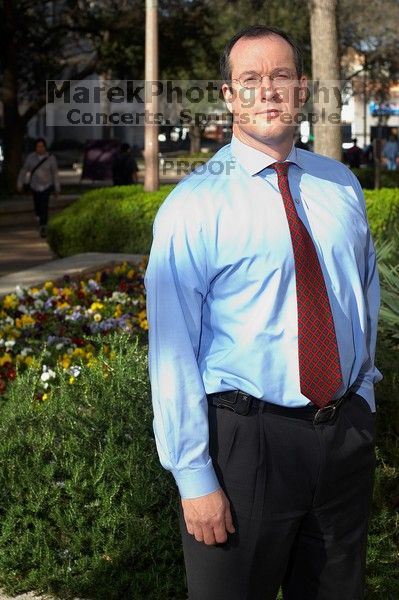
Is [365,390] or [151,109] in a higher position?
[151,109]

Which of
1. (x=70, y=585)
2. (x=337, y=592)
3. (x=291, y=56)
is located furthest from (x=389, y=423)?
(x=291, y=56)

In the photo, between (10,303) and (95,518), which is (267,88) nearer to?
(95,518)

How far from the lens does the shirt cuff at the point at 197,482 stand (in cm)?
246

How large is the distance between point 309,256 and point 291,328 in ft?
0.56

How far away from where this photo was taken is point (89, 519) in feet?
12.9

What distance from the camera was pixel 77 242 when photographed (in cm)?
1412

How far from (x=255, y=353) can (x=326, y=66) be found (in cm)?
1080

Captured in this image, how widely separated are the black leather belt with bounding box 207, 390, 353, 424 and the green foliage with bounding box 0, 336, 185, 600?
1.41 metres

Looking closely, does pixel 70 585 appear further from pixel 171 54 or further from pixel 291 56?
pixel 171 54

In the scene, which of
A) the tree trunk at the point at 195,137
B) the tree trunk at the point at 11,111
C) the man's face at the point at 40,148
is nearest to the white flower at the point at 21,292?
the man's face at the point at 40,148

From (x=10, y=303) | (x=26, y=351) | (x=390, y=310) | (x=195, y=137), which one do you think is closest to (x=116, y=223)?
(x=10, y=303)

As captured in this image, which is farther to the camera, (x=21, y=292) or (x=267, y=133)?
(x=21, y=292)

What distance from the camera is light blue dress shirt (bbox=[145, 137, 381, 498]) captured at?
8.18 feet

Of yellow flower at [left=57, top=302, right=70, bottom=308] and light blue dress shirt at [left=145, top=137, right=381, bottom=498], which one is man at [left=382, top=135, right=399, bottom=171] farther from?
light blue dress shirt at [left=145, top=137, right=381, bottom=498]
